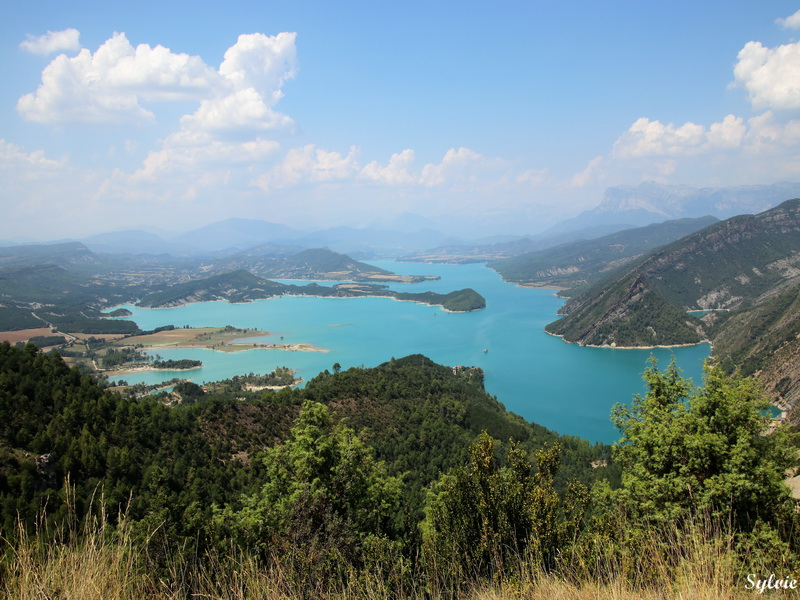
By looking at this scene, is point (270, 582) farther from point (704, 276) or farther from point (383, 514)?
point (704, 276)

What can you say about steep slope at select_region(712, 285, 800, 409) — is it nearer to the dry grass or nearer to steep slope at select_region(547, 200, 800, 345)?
steep slope at select_region(547, 200, 800, 345)

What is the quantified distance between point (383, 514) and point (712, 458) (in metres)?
6.14

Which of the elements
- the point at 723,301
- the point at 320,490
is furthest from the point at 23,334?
the point at 723,301

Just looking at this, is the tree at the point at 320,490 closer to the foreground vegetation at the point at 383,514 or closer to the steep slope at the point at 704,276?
the foreground vegetation at the point at 383,514

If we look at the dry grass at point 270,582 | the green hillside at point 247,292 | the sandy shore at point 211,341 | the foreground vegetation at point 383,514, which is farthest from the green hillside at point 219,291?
the dry grass at point 270,582

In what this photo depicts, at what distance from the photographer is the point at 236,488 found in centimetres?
2017

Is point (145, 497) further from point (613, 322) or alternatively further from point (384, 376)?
point (613, 322)

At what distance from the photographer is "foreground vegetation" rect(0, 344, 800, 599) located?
11.6 ft

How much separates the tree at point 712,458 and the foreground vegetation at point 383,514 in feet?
0.12

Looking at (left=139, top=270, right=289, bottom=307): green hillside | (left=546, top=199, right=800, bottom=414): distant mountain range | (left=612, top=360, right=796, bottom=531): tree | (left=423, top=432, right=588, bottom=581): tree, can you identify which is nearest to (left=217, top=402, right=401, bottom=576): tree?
(left=423, top=432, right=588, bottom=581): tree

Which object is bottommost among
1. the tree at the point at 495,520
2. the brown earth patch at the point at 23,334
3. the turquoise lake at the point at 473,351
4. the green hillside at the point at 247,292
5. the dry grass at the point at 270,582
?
the turquoise lake at the point at 473,351

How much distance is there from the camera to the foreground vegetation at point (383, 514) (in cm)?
354

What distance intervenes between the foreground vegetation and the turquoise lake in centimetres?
2098

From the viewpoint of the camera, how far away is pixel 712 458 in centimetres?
755
